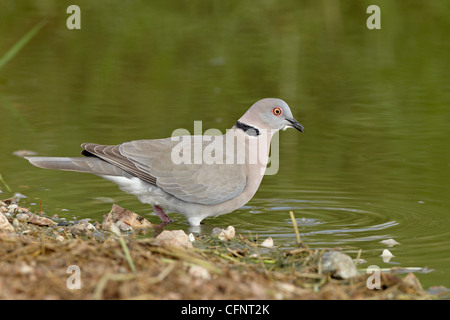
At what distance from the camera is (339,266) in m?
4.84

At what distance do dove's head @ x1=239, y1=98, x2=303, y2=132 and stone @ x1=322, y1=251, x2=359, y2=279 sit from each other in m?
2.68

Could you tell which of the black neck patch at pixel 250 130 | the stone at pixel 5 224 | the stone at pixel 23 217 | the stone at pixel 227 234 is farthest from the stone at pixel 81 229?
the black neck patch at pixel 250 130

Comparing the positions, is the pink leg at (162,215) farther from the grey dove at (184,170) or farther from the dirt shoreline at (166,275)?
the dirt shoreline at (166,275)

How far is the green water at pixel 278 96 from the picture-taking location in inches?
290

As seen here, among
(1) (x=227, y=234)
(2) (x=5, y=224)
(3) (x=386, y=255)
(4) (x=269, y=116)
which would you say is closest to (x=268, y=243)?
(1) (x=227, y=234)

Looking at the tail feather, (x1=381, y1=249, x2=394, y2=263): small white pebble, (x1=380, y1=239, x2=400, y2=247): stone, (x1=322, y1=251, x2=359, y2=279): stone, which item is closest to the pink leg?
the tail feather

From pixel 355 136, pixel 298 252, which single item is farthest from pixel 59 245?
pixel 355 136

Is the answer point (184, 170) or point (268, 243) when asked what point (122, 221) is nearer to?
point (184, 170)

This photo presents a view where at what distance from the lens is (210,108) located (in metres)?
10.8

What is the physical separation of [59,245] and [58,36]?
11.3 meters

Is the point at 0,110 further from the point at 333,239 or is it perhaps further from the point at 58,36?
the point at 333,239

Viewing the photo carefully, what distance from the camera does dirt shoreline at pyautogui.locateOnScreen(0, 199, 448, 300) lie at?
408cm

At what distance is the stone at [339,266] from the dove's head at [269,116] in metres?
2.68
